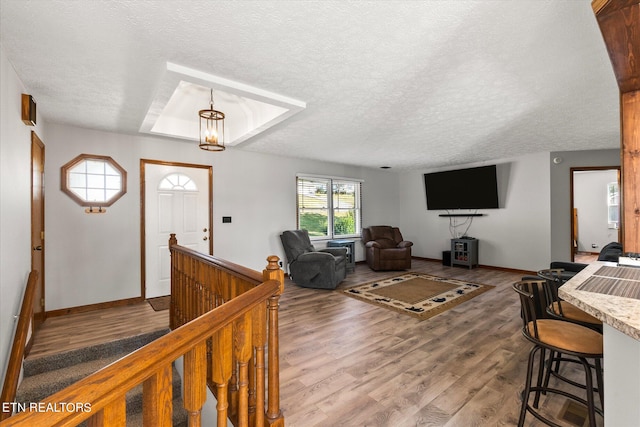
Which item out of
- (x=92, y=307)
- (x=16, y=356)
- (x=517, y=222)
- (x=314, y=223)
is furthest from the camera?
(x=314, y=223)

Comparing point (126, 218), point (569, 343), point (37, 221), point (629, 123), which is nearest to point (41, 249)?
point (37, 221)

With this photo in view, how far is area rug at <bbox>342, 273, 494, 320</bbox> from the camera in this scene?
3792mm

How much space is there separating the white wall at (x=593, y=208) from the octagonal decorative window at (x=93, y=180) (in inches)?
403

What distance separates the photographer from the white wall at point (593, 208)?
25.1ft

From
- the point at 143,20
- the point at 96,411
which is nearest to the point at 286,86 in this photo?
the point at 143,20

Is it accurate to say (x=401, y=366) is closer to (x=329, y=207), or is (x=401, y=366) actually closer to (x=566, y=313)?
(x=566, y=313)

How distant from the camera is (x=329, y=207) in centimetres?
655

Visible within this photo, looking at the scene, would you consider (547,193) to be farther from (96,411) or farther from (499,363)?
(96,411)

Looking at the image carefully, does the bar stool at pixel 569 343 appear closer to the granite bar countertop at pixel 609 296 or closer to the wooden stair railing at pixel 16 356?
the granite bar countertop at pixel 609 296

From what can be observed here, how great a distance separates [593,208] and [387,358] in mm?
8904

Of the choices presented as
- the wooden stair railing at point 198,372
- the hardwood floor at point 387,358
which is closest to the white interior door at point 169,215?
the hardwood floor at point 387,358

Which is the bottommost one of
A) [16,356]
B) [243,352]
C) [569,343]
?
[16,356]

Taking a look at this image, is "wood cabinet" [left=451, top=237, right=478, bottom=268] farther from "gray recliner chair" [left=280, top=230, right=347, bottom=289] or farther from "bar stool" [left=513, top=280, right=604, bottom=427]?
"bar stool" [left=513, top=280, right=604, bottom=427]

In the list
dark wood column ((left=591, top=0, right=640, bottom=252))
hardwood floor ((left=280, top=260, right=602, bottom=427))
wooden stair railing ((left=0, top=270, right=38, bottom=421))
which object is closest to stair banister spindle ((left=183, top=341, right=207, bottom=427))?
hardwood floor ((left=280, top=260, right=602, bottom=427))
